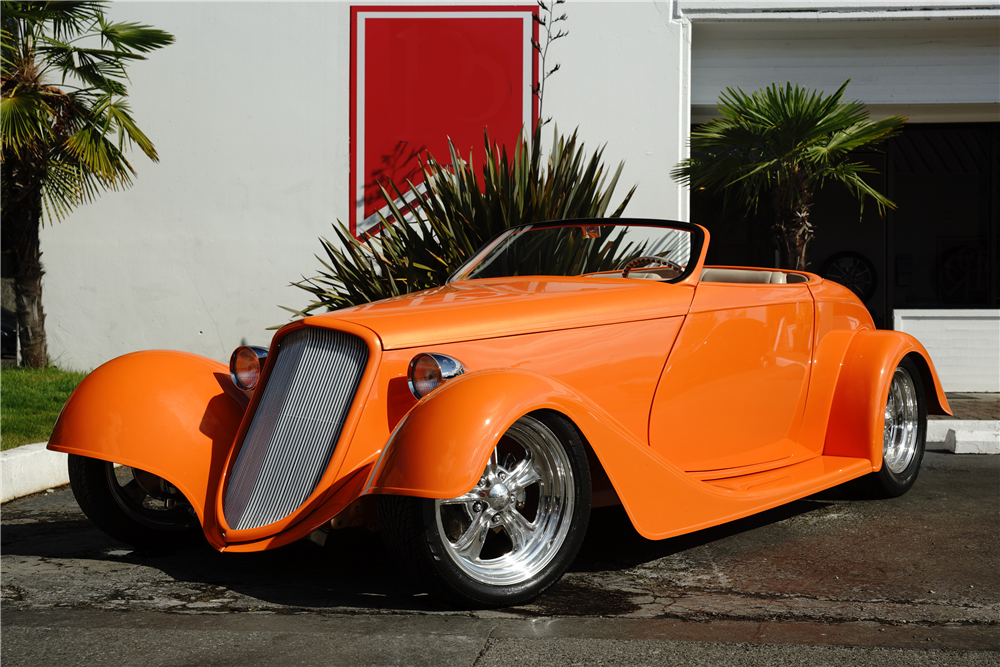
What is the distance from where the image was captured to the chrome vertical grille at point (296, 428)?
10.7 feet

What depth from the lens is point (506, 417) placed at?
2.98 metres

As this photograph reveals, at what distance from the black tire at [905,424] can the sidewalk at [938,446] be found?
4.80 ft

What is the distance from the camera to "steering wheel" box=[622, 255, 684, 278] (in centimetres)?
444

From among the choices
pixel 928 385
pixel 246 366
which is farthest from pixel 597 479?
pixel 928 385

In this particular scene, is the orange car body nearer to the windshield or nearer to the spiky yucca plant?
the windshield

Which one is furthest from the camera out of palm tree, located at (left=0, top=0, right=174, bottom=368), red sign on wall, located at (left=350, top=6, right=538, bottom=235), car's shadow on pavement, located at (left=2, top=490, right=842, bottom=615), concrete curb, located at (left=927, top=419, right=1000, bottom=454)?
red sign on wall, located at (left=350, top=6, right=538, bottom=235)

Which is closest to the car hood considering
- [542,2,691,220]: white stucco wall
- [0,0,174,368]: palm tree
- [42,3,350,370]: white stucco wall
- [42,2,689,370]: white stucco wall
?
[0,0,174,368]: palm tree

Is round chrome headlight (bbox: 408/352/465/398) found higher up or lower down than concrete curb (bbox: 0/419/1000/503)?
higher up

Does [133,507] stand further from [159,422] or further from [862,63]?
[862,63]

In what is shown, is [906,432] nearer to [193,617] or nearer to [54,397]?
[193,617]

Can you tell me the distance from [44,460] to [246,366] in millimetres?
2194

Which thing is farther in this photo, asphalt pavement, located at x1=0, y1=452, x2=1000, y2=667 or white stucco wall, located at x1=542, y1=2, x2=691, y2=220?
white stucco wall, located at x1=542, y1=2, x2=691, y2=220

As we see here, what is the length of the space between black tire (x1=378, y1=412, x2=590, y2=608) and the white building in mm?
6773

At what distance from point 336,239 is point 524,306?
6557 mm
